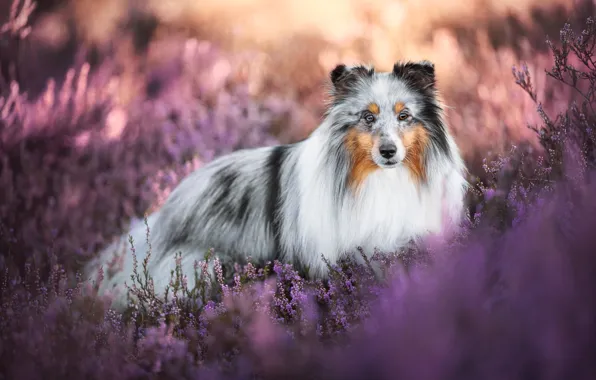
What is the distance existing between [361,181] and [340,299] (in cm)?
127

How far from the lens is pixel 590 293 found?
4.41 feet

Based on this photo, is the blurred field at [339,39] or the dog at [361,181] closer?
the dog at [361,181]

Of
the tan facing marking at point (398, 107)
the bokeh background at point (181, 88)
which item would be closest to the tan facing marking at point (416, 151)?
the tan facing marking at point (398, 107)

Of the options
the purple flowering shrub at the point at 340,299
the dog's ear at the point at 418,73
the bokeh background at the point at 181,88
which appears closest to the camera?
the purple flowering shrub at the point at 340,299

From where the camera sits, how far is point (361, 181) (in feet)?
12.1

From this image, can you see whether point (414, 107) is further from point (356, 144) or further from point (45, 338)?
point (45, 338)

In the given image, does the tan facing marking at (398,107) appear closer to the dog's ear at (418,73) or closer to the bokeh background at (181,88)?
the dog's ear at (418,73)

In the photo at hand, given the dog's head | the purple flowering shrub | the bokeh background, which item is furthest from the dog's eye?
the purple flowering shrub

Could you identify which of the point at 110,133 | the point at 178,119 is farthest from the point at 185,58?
the point at 110,133

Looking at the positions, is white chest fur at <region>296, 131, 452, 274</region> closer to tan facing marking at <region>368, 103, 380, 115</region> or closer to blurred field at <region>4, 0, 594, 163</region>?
tan facing marking at <region>368, 103, 380, 115</region>

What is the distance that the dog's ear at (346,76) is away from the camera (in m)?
3.77

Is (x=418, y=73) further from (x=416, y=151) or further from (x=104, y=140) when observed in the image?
(x=104, y=140)

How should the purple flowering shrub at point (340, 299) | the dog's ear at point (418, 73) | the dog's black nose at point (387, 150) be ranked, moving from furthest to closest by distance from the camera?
the dog's ear at point (418, 73)
the dog's black nose at point (387, 150)
the purple flowering shrub at point (340, 299)

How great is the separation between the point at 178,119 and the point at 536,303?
5.83 m
